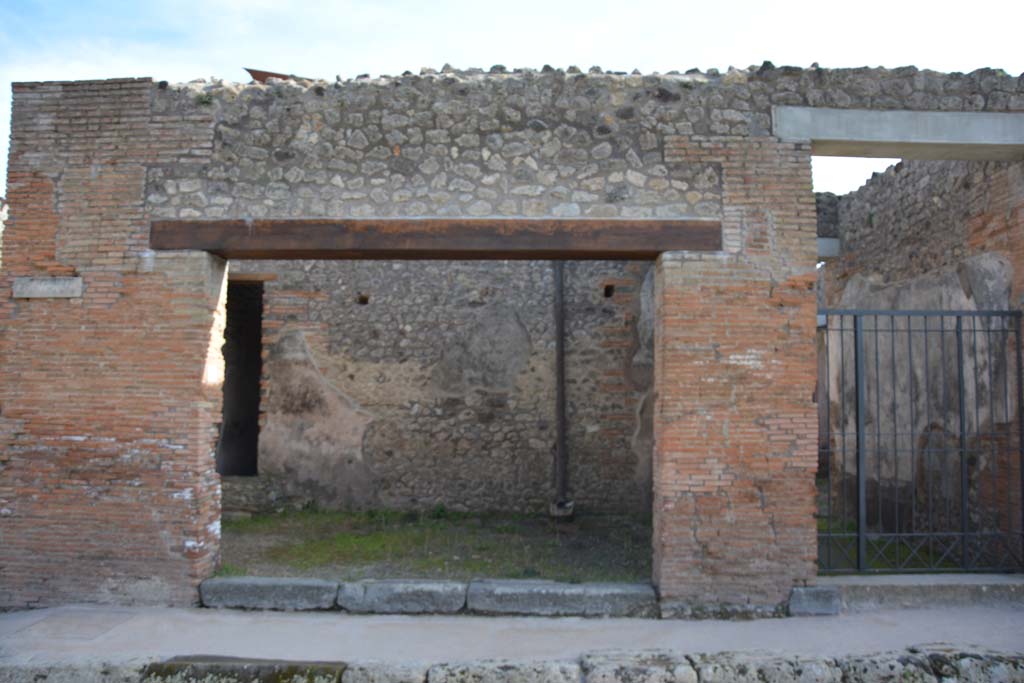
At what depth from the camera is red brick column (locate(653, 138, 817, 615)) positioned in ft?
17.0

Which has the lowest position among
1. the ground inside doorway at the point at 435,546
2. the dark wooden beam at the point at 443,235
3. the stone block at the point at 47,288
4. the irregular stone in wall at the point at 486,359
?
the ground inside doorway at the point at 435,546

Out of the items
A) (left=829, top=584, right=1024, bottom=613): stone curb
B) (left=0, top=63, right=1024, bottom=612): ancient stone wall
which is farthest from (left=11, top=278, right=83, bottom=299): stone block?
(left=829, top=584, right=1024, bottom=613): stone curb

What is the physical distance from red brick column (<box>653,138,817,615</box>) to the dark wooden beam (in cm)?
24

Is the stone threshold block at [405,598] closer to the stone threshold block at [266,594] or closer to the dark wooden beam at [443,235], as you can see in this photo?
the stone threshold block at [266,594]

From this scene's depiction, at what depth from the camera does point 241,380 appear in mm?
11812

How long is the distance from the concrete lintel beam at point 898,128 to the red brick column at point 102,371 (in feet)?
14.2

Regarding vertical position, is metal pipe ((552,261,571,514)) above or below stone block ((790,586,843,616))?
above

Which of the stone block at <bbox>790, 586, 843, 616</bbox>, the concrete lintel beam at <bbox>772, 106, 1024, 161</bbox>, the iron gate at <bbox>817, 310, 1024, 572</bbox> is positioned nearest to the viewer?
the stone block at <bbox>790, 586, 843, 616</bbox>

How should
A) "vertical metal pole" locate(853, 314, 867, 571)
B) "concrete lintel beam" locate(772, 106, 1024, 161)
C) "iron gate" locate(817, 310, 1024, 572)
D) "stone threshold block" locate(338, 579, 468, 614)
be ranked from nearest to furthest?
1. "stone threshold block" locate(338, 579, 468, 614)
2. "concrete lintel beam" locate(772, 106, 1024, 161)
3. "vertical metal pole" locate(853, 314, 867, 571)
4. "iron gate" locate(817, 310, 1024, 572)

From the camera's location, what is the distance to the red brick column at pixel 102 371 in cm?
530

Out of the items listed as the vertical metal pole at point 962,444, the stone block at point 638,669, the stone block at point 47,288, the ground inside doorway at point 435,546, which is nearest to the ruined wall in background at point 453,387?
the ground inside doorway at point 435,546

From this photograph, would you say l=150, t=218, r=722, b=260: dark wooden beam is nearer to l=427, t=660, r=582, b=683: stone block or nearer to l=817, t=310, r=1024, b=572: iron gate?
l=817, t=310, r=1024, b=572: iron gate

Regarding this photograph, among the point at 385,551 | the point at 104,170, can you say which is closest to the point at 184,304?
the point at 104,170

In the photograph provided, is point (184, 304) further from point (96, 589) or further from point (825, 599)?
point (825, 599)
